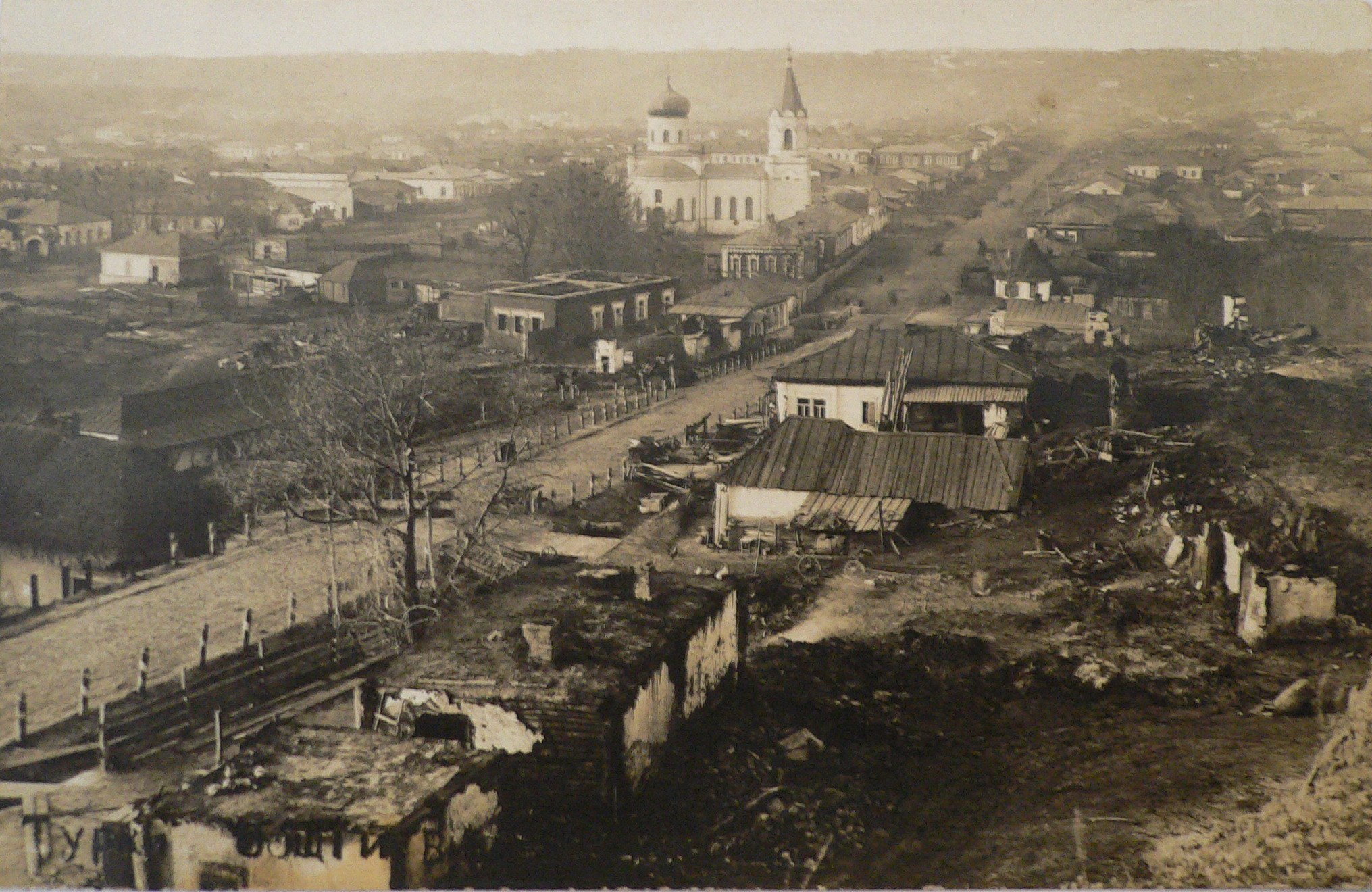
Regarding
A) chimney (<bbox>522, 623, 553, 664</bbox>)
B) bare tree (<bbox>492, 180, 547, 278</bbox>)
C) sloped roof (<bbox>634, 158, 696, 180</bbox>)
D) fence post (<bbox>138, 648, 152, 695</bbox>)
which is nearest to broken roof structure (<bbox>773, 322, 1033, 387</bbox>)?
sloped roof (<bbox>634, 158, 696, 180</bbox>)

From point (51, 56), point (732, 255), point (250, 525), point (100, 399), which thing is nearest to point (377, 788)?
point (250, 525)

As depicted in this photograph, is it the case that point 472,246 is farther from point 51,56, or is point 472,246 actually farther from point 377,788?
point 377,788

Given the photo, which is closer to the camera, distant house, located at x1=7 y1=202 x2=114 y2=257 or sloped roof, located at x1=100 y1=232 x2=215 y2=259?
distant house, located at x1=7 y1=202 x2=114 y2=257

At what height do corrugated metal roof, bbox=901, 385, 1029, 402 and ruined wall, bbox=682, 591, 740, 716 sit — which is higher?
corrugated metal roof, bbox=901, 385, 1029, 402

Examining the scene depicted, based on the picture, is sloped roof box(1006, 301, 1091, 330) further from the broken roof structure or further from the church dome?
the church dome

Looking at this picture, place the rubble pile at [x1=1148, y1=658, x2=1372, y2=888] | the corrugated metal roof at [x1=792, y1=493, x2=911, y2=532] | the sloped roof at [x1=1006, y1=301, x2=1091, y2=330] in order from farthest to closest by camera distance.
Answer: the sloped roof at [x1=1006, y1=301, x2=1091, y2=330] < the corrugated metal roof at [x1=792, y1=493, x2=911, y2=532] < the rubble pile at [x1=1148, y1=658, x2=1372, y2=888]

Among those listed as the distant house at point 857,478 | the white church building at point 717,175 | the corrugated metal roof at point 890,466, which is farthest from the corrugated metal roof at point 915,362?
the white church building at point 717,175
